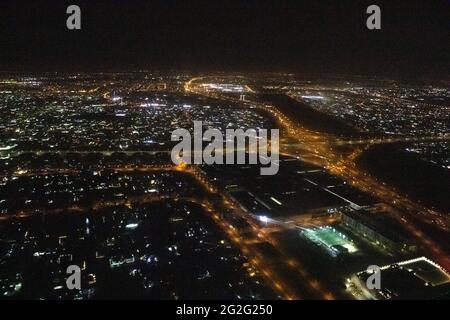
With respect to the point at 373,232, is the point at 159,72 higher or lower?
higher

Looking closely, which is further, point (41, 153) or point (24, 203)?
point (41, 153)

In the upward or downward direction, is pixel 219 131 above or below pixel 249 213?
above

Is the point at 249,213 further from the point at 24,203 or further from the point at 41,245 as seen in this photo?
the point at 24,203

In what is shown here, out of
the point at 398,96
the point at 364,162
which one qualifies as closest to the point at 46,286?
the point at 364,162

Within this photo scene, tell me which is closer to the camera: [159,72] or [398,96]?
[398,96]

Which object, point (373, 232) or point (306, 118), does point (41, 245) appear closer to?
point (373, 232)
